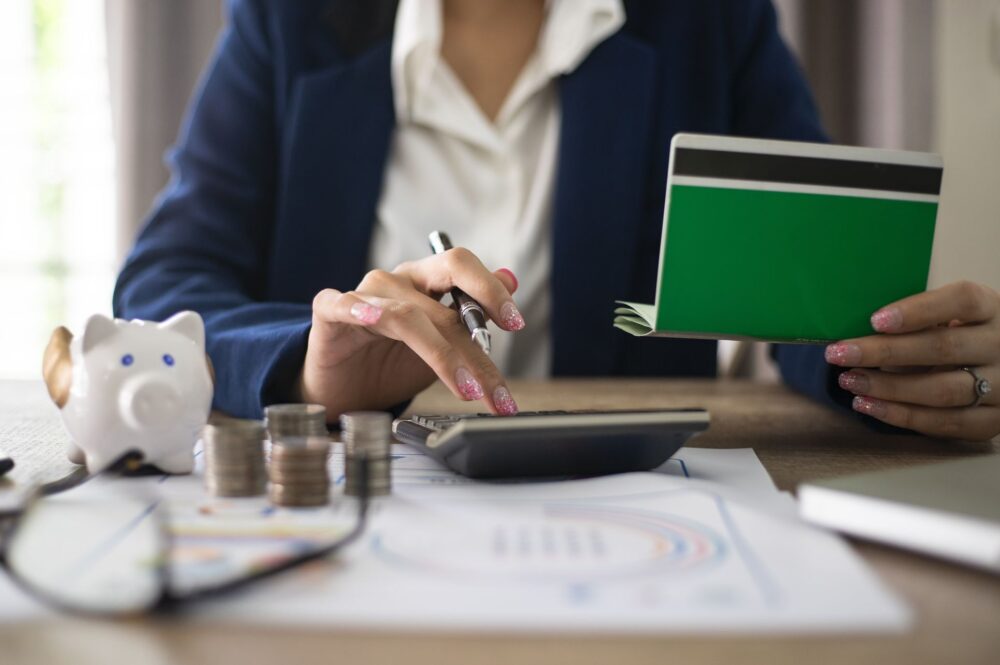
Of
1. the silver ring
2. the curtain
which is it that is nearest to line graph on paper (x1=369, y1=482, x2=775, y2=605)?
the silver ring

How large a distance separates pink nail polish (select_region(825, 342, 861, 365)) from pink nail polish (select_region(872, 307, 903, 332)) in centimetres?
2

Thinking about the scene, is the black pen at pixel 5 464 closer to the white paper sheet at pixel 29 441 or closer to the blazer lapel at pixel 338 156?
the white paper sheet at pixel 29 441

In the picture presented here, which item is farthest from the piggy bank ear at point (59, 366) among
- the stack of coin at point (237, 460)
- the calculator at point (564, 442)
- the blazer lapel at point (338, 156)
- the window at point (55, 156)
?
the window at point (55, 156)

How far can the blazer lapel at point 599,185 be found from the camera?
1199 millimetres

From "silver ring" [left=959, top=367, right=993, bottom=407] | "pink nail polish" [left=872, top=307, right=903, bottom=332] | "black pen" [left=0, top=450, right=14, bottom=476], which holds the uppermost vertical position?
"pink nail polish" [left=872, top=307, right=903, bottom=332]

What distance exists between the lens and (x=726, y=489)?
0.53 m

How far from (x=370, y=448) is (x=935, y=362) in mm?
460

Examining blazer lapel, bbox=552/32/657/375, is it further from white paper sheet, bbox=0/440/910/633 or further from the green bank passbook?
white paper sheet, bbox=0/440/910/633

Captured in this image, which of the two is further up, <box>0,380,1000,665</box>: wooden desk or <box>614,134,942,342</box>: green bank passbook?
<box>614,134,942,342</box>: green bank passbook

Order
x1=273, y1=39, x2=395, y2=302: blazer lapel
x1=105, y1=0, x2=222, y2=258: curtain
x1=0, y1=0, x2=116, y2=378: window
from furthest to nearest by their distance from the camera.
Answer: x1=0, y1=0, x2=116, y2=378: window < x1=105, y1=0, x2=222, y2=258: curtain < x1=273, y1=39, x2=395, y2=302: blazer lapel

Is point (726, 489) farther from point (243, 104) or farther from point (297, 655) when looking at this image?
point (243, 104)

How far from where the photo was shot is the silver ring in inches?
28.6

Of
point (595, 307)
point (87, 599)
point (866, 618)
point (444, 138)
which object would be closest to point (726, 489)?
point (866, 618)

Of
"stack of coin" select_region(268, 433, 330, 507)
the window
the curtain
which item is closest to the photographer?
"stack of coin" select_region(268, 433, 330, 507)
